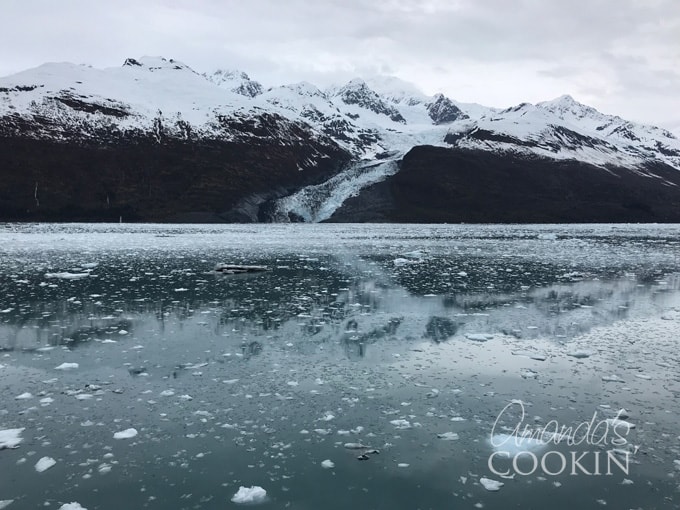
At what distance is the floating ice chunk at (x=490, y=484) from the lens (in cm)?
753

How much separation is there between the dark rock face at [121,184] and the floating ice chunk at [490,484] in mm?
156703

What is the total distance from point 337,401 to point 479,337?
6786 millimetres

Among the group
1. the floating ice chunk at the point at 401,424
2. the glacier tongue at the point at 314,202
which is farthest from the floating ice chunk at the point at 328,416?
the glacier tongue at the point at 314,202

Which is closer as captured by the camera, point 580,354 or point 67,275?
point 580,354

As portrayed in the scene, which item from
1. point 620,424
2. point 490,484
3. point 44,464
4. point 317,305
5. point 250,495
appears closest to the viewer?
point 250,495

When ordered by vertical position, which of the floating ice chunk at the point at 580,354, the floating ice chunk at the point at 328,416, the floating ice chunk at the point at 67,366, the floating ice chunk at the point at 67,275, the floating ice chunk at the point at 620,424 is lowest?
the floating ice chunk at the point at 67,366

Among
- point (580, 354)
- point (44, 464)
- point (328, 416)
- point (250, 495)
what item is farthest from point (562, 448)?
point (44, 464)

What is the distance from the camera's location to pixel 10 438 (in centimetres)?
890

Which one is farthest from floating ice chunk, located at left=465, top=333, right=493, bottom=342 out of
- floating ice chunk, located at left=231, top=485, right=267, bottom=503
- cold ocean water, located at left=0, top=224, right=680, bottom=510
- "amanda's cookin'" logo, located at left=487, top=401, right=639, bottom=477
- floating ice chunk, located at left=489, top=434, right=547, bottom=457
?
floating ice chunk, located at left=231, top=485, right=267, bottom=503

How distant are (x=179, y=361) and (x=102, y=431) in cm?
418

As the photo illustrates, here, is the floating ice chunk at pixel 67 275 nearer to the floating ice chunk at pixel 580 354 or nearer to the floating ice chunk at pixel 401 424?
the floating ice chunk at pixel 401 424

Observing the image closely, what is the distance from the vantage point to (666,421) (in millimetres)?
9625

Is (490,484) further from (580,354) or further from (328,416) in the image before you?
(580,354)

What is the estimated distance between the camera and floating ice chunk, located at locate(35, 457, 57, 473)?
7891 mm
